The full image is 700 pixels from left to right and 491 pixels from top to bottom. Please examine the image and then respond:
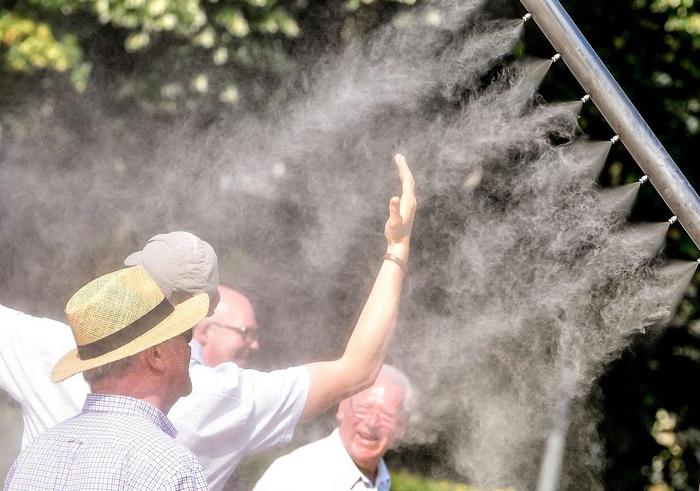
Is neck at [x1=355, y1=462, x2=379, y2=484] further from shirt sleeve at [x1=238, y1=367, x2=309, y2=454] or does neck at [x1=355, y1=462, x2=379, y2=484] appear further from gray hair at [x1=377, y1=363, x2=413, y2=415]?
shirt sleeve at [x1=238, y1=367, x2=309, y2=454]

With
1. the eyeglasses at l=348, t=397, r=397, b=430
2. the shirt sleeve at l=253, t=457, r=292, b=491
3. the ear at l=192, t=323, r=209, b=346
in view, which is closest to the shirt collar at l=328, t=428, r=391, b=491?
the eyeglasses at l=348, t=397, r=397, b=430

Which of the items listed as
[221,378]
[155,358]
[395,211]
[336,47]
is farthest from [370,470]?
[336,47]

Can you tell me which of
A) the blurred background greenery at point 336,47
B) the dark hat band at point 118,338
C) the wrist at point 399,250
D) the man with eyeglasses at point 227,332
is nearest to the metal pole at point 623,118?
the wrist at point 399,250

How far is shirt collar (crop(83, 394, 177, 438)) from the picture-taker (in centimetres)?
259

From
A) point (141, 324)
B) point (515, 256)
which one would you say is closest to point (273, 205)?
point (515, 256)

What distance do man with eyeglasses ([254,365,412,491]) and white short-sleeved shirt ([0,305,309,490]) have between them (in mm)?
794

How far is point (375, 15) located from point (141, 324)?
10.6ft

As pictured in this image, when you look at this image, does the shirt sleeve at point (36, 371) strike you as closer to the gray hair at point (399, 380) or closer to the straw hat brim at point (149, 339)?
the straw hat brim at point (149, 339)

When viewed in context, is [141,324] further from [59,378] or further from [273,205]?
[273,205]

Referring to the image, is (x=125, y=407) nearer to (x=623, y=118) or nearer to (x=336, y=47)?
Result: (x=623, y=118)

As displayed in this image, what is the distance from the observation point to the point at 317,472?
4.16 metres

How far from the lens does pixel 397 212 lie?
3.29 metres

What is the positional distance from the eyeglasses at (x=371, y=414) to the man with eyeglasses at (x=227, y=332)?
57 cm

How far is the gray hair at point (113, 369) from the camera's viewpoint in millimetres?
2643
